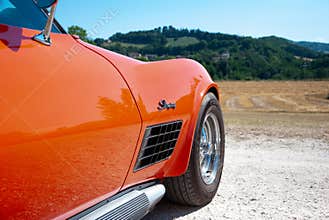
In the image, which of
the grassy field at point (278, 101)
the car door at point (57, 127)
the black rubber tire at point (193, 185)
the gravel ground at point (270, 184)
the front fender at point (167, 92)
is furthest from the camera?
the grassy field at point (278, 101)

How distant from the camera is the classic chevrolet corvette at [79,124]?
45.4 inches

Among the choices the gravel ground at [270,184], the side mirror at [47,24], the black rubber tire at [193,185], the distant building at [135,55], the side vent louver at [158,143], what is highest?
the side mirror at [47,24]

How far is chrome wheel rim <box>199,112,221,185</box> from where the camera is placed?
277cm

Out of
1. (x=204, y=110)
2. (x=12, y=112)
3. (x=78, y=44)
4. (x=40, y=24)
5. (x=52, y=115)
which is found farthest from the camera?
(x=204, y=110)

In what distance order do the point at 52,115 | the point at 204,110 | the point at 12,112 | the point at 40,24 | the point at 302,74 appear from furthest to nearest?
the point at 302,74 → the point at 204,110 → the point at 40,24 → the point at 52,115 → the point at 12,112

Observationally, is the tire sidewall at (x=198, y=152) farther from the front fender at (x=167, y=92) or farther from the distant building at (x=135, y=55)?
the distant building at (x=135, y=55)

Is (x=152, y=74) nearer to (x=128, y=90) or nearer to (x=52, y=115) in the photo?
(x=128, y=90)

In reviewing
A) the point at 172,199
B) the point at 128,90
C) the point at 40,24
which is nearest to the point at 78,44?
the point at 40,24

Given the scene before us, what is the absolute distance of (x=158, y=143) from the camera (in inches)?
79.8

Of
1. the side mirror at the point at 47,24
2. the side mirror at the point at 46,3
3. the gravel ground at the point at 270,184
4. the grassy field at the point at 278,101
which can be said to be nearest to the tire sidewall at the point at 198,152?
the gravel ground at the point at 270,184

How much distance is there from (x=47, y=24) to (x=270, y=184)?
2.54 m

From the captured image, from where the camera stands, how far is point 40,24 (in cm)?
153

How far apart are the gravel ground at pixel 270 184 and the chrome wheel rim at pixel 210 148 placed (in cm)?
23

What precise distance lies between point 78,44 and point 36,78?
0.46 metres
